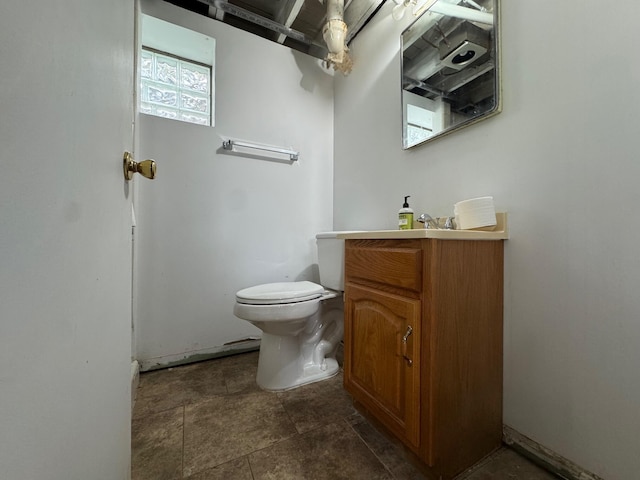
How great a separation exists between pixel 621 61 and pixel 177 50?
6.60ft

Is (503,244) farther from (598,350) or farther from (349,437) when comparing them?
(349,437)

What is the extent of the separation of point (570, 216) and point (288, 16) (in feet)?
5.78

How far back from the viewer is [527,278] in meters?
0.82

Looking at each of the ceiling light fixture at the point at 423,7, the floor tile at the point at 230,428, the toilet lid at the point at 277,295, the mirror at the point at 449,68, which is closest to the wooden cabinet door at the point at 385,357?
the toilet lid at the point at 277,295

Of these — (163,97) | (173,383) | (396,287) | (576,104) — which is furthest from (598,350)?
(163,97)

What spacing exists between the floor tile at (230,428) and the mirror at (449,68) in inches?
53.5

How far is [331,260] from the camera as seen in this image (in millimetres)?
1350

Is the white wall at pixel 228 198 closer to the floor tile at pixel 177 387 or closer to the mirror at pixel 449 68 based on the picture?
the floor tile at pixel 177 387

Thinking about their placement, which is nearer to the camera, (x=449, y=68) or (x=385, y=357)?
(x=385, y=357)

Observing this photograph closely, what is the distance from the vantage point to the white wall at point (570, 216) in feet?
2.11

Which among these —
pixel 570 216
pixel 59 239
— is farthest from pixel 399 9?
pixel 59 239

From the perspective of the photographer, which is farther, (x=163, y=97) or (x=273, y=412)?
(x=163, y=97)

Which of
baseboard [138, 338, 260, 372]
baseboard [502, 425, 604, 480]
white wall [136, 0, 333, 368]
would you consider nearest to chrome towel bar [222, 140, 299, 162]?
white wall [136, 0, 333, 368]

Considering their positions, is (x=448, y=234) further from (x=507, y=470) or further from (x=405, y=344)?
(x=507, y=470)
